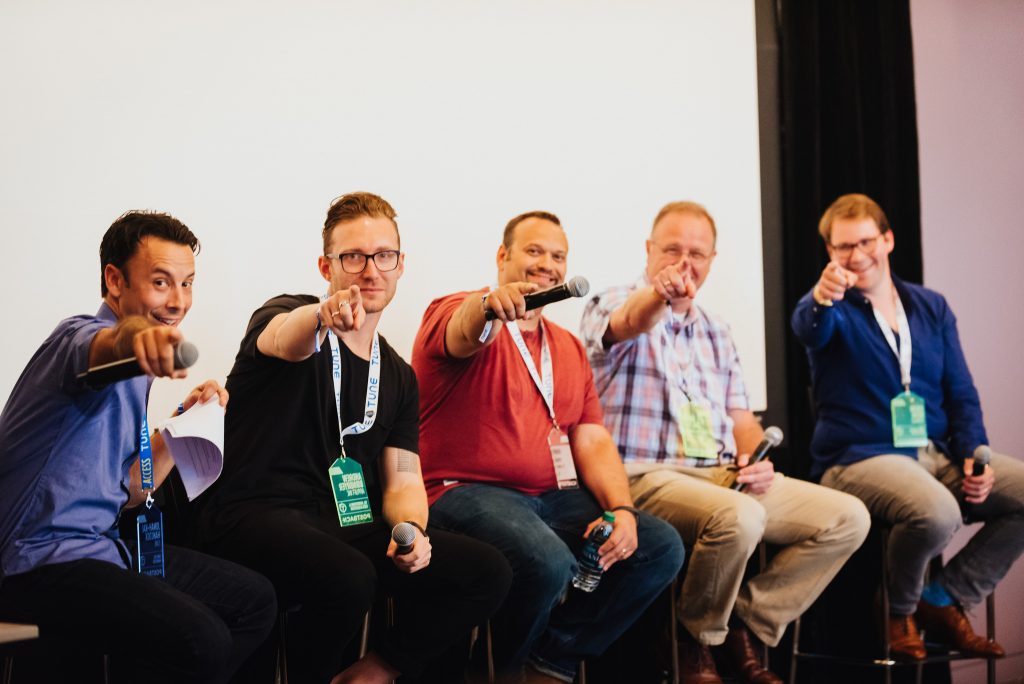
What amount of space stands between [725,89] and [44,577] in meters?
3.07

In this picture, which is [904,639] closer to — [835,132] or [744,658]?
[744,658]

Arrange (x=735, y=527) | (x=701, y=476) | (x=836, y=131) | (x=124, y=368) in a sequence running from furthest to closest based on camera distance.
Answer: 1. (x=836, y=131)
2. (x=701, y=476)
3. (x=735, y=527)
4. (x=124, y=368)

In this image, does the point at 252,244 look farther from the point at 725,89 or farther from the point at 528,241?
the point at 725,89

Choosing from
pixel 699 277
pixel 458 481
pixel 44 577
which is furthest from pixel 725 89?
pixel 44 577

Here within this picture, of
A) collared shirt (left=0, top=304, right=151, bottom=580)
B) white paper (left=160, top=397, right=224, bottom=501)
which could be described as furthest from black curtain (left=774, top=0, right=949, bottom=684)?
collared shirt (left=0, top=304, right=151, bottom=580)

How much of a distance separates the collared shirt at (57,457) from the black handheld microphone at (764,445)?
1872 mm

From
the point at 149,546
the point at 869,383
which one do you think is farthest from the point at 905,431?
the point at 149,546

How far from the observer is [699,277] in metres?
3.36

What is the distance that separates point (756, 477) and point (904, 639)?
784 millimetres

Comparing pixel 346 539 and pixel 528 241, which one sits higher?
pixel 528 241

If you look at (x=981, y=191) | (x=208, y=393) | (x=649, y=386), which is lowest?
(x=649, y=386)

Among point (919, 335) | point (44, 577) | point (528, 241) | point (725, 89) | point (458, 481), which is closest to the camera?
point (44, 577)

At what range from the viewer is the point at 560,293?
85.8 inches

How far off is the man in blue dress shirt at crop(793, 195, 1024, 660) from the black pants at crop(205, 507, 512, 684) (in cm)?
156
